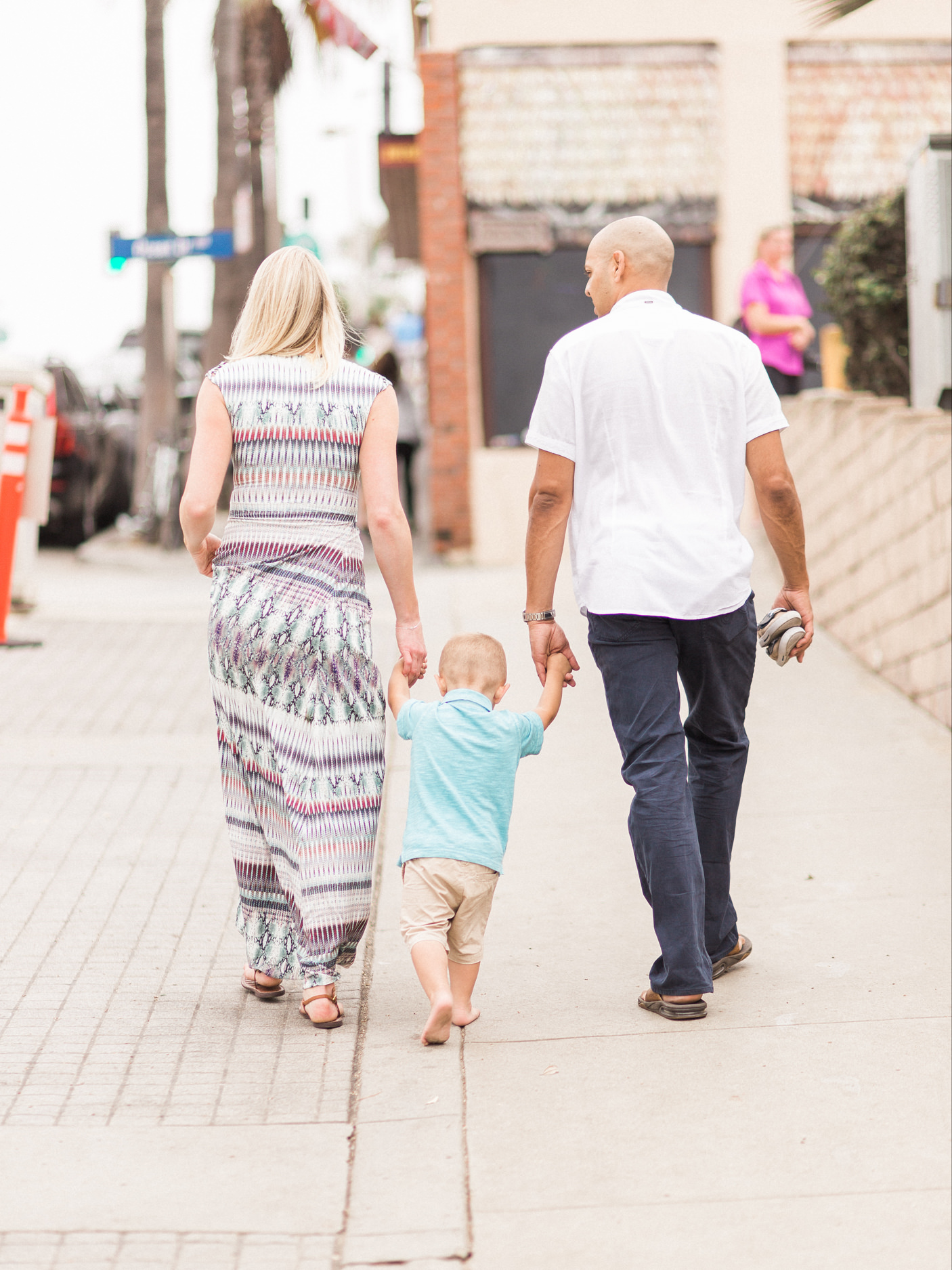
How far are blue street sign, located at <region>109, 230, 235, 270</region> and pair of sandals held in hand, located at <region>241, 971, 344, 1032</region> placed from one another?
10.9 m

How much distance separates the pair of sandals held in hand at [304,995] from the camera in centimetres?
409

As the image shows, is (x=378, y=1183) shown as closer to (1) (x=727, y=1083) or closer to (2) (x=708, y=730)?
(1) (x=727, y=1083)

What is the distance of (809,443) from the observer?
1002 centimetres

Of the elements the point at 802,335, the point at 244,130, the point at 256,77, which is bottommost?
the point at 802,335

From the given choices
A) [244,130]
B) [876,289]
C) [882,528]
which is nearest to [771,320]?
[876,289]

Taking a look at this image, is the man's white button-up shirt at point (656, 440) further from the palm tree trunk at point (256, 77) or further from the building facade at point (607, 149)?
the palm tree trunk at point (256, 77)

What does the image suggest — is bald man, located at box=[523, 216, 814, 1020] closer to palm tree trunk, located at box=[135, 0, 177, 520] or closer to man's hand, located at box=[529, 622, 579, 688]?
man's hand, located at box=[529, 622, 579, 688]

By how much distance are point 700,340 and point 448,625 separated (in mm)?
6012

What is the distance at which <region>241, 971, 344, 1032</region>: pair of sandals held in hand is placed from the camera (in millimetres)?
4090

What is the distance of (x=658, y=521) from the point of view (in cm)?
394

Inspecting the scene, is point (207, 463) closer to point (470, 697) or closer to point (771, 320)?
point (470, 697)

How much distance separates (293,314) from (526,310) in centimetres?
953

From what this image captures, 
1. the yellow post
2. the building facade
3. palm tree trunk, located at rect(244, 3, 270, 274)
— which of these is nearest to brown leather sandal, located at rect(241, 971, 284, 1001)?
the yellow post

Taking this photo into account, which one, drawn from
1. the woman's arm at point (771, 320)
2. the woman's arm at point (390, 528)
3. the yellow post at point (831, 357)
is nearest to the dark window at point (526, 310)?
the yellow post at point (831, 357)
